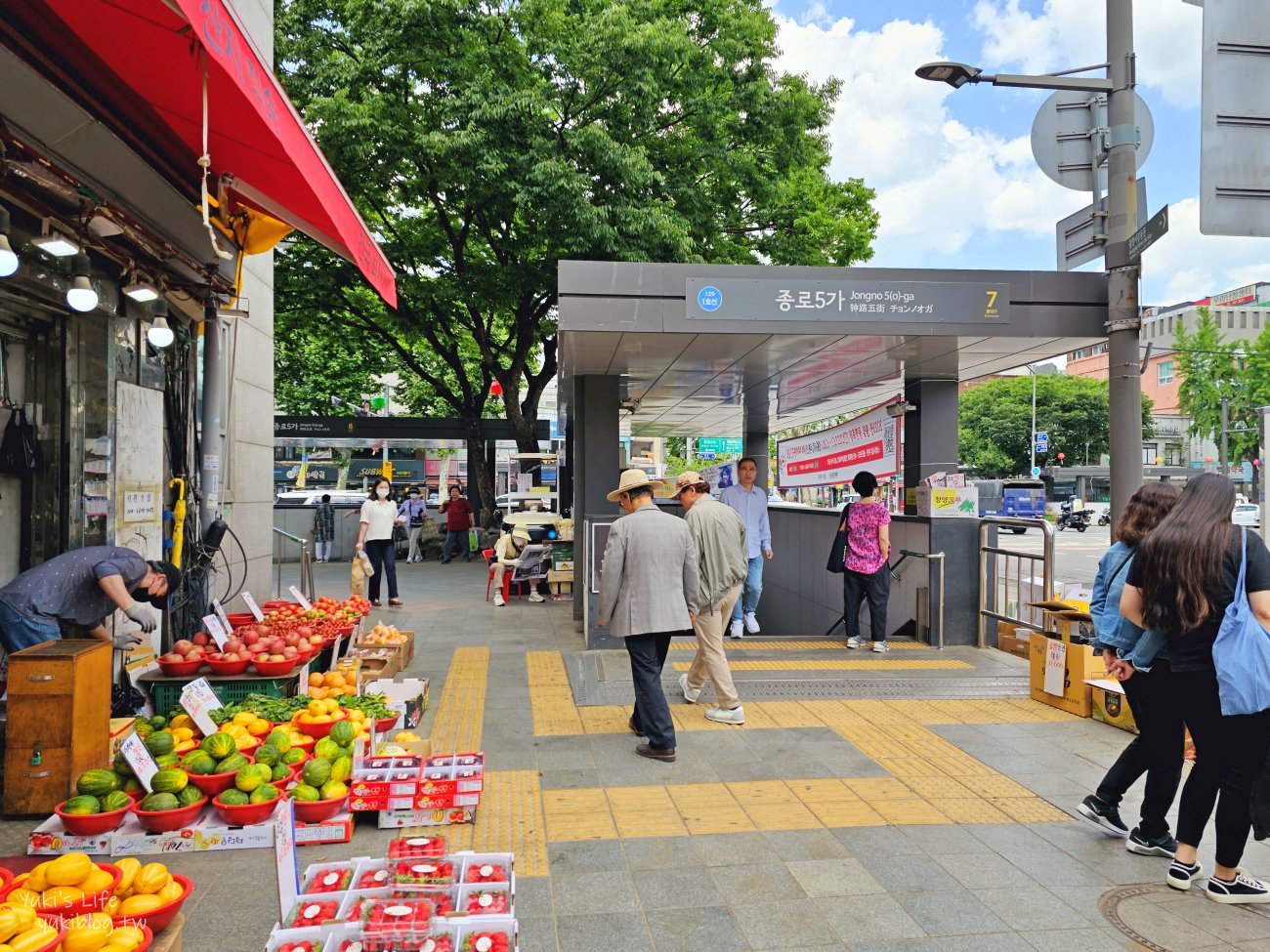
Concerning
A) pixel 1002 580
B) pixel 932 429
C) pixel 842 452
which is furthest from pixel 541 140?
pixel 1002 580

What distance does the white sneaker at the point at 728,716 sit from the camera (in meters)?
5.88

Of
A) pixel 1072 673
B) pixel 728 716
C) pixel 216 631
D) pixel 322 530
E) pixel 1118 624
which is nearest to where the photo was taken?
pixel 1118 624

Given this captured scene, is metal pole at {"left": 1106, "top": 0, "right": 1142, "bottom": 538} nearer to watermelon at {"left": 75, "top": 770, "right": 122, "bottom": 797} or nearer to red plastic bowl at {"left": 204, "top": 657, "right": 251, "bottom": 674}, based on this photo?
red plastic bowl at {"left": 204, "top": 657, "right": 251, "bottom": 674}

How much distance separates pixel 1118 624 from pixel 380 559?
9.90 meters

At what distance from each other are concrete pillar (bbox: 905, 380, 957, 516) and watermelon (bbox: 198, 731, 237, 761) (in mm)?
7371

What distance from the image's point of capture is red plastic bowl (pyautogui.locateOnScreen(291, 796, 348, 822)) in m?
3.88

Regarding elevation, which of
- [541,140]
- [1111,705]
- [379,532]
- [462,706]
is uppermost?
[541,140]

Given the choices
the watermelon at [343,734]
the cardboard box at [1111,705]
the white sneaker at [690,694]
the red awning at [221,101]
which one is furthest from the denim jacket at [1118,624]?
the red awning at [221,101]

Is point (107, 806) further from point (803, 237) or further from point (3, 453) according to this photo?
point (803, 237)

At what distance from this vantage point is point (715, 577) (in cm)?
602

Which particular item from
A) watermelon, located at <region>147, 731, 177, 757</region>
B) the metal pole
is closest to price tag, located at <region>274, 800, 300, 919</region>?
watermelon, located at <region>147, 731, 177, 757</region>

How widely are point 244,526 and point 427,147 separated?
8.38 metres

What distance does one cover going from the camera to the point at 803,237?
1861cm

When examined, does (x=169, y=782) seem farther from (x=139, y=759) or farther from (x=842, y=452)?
(x=842, y=452)
